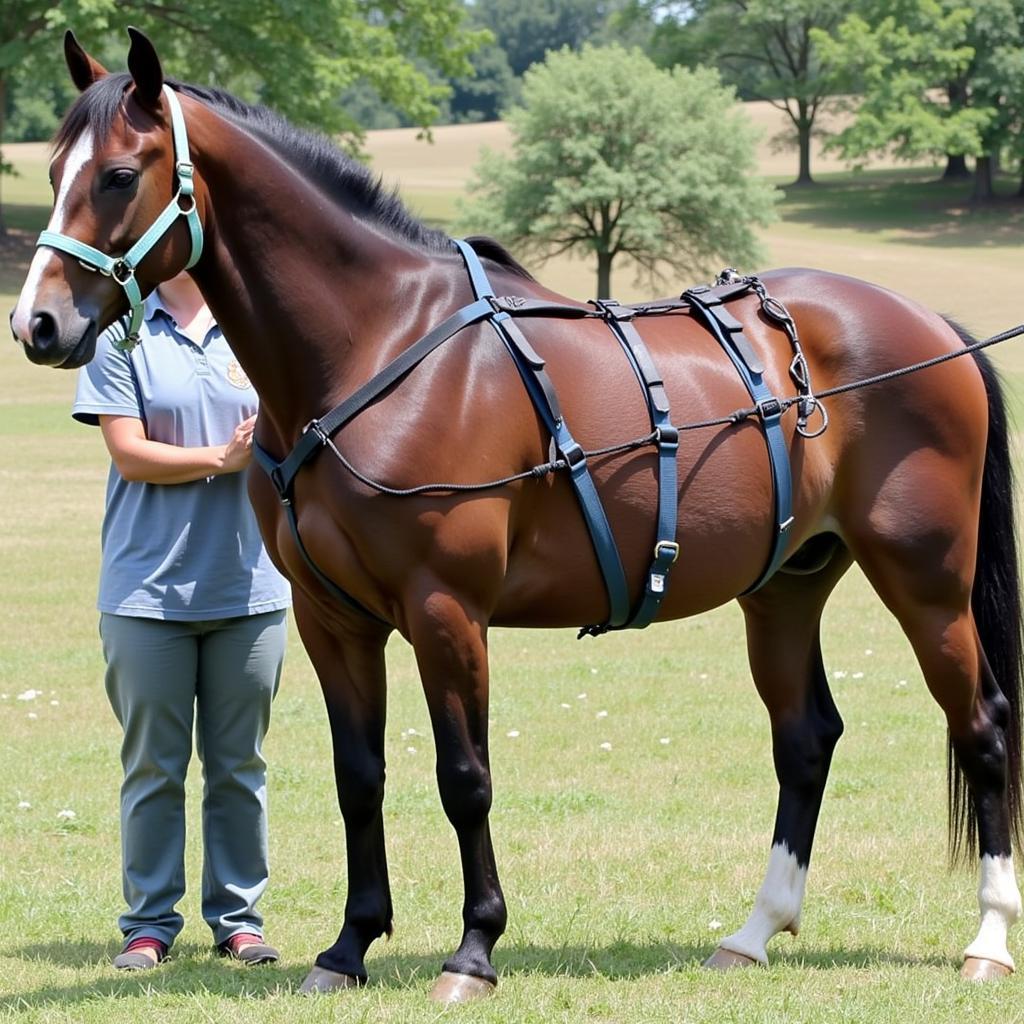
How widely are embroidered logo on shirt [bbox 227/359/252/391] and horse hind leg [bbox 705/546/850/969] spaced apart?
1.91 metres

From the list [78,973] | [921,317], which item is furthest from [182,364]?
[921,317]

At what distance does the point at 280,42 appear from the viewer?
41938 mm

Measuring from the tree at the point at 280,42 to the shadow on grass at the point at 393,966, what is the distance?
117ft

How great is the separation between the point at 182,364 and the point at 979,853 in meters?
3.16

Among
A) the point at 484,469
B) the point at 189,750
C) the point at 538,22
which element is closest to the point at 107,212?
the point at 484,469

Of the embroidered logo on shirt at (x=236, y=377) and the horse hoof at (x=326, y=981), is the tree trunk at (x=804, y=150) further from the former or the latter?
the horse hoof at (x=326, y=981)

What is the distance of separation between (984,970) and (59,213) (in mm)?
3587

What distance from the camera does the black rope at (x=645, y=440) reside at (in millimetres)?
4195

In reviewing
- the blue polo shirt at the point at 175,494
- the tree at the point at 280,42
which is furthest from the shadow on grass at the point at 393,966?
the tree at the point at 280,42

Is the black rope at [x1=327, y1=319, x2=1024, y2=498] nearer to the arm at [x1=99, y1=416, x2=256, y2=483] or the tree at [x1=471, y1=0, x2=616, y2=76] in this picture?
the arm at [x1=99, y1=416, x2=256, y2=483]

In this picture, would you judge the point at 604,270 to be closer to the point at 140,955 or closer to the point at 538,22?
the point at 140,955

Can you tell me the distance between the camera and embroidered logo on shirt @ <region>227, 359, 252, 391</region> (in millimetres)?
4988

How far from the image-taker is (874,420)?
16.2ft

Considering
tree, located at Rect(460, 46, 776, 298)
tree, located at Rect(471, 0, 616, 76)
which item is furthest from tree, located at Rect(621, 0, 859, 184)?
tree, located at Rect(471, 0, 616, 76)
